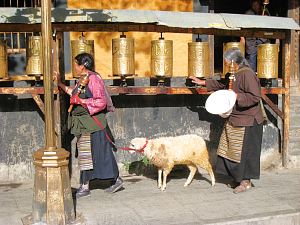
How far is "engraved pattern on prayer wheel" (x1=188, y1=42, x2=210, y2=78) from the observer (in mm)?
6723

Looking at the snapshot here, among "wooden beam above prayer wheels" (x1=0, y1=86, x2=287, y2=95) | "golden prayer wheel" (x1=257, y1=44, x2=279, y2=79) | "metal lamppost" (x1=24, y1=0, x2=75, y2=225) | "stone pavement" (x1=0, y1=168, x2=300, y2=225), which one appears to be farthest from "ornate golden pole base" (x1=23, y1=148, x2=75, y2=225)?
"golden prayer wheel" (x1=257, y1=44, x2=279, y2=79)

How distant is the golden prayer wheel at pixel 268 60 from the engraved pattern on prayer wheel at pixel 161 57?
4.96 ft

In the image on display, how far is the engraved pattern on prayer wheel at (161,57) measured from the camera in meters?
6.51

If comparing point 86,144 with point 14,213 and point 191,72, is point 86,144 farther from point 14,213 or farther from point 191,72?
point 191,72

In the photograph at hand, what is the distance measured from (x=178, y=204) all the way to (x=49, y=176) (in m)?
1.80

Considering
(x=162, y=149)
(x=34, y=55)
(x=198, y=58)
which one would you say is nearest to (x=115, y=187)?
(x=162, y=149)

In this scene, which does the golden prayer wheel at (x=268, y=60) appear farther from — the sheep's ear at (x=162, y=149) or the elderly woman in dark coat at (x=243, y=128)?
the sheep's ear at (x=162, y=149)

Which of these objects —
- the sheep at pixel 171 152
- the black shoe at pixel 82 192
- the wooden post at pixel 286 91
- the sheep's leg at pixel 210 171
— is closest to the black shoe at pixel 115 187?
the black shoe at pixel 82 192

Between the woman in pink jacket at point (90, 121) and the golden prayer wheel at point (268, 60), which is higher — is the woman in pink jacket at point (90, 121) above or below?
below

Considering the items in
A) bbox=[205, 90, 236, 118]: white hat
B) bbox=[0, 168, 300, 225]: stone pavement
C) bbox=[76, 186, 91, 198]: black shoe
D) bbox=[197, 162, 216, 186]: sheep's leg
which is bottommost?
bbox=[0, 168, 300, 225]: stone pavement

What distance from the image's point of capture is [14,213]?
17.9 ft

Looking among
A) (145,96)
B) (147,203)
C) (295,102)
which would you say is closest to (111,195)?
(147,203)

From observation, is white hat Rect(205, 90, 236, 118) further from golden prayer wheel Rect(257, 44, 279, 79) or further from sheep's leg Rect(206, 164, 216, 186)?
golden prayer wheel Rect(257, 44, 279, 79)

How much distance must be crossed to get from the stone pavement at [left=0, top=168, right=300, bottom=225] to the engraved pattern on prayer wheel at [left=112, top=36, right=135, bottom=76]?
1684 mm
